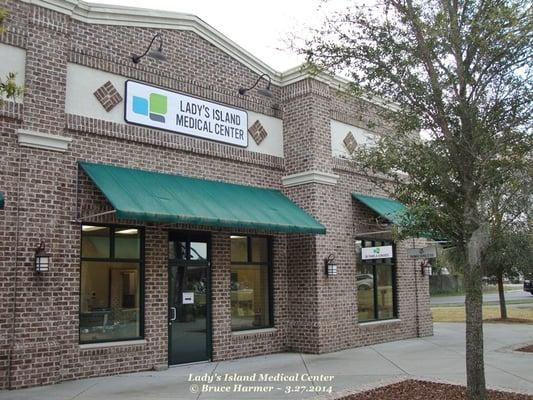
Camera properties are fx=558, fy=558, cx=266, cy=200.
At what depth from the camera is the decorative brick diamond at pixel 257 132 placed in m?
13.1

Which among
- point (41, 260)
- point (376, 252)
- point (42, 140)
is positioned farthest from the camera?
point (376, 252)

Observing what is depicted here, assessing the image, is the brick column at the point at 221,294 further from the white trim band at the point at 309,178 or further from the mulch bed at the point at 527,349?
the mulch bed at the point at 527,349

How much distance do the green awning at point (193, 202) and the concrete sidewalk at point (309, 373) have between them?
272cm

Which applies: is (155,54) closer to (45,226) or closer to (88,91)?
(88,91)

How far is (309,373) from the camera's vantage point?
400 inches

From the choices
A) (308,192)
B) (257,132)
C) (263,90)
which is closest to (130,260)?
(257,132)

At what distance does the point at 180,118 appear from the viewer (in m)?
11.6

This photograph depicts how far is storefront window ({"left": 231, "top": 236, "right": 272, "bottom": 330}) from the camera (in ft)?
40.3

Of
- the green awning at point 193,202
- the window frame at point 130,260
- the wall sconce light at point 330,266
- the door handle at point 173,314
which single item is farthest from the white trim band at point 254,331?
the green awning at point 193,202

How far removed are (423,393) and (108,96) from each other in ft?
24.6

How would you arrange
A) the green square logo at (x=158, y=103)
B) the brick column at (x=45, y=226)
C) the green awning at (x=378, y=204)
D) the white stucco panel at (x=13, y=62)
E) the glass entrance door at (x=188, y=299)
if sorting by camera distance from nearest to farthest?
the brick column at (x=45, y=226) → the white stucco panel at (x=13, y=62) → the glass entrance door at (x=188, y=299) → the green square logo at (x=158, y=103) → the green awning at (x=378, y=204)

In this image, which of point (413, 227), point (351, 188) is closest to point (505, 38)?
point (413, 227)

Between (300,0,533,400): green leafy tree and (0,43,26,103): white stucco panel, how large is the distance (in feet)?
16.5

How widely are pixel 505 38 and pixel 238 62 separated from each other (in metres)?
7.23
